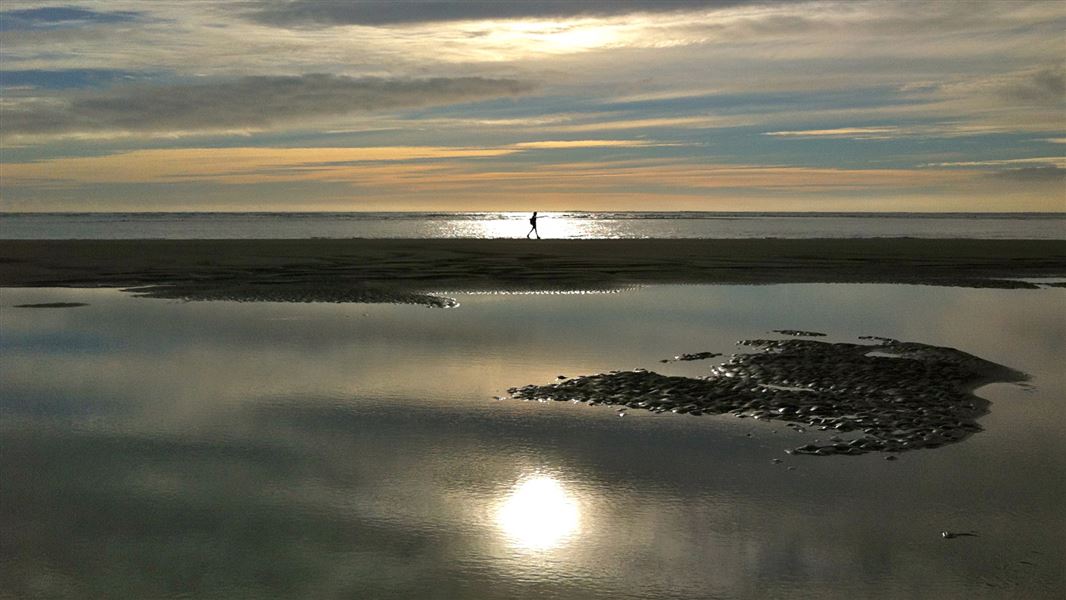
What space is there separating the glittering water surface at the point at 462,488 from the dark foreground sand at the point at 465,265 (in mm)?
14290

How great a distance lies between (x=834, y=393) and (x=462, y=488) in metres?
8.40

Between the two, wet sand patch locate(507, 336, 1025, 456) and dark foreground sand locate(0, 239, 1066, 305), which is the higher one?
wet sand patch locate(507, 336, 1025, 456)

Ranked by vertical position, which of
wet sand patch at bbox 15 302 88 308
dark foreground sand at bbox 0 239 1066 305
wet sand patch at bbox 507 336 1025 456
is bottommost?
dark foreground sand at bbox 0 239 1066 305

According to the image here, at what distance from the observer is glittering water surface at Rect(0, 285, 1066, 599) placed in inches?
341


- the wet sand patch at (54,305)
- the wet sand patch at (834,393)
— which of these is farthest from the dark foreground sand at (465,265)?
the wet sand patch at (834,393)

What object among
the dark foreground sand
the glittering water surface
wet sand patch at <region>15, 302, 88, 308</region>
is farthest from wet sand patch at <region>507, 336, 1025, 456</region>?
wet sand patch at <region>15, 302, 88, 308</region>

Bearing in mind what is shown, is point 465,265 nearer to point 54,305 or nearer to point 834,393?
point 54,305

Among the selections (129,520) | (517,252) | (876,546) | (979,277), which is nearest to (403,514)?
(129,520)

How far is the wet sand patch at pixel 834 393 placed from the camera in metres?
14.1

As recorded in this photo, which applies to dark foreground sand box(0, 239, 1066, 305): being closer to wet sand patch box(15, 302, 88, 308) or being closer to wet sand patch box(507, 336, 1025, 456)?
wet sand patch box(15, 302, 88, 308)

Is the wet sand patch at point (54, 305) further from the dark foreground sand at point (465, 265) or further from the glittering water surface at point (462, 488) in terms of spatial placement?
the glittering water surface at point (462, 488)

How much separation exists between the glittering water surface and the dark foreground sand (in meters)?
14.3

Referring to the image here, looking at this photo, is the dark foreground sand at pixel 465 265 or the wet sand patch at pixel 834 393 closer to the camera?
the wet sand patch at pixel 834 393

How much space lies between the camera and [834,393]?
16734 millimetres
